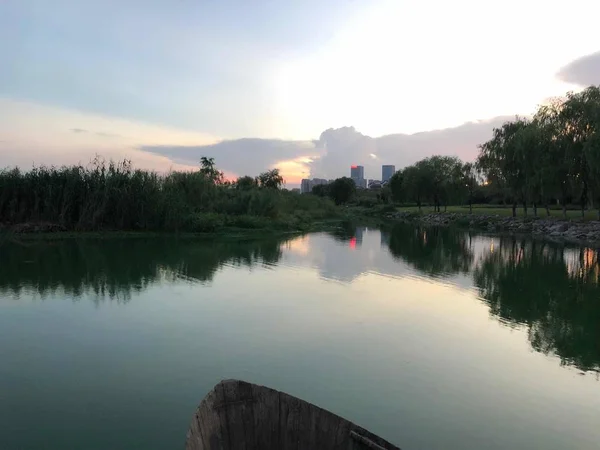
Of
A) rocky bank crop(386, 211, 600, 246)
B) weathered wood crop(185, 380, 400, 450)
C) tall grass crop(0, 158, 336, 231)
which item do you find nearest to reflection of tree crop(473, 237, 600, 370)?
weathered wood crop(185, 380, 400, 450)

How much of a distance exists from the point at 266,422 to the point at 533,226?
1475 inches

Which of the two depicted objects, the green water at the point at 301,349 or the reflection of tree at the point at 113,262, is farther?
the reflection of tree at the point at 113,262

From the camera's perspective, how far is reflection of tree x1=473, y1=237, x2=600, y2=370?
8469 millimetres

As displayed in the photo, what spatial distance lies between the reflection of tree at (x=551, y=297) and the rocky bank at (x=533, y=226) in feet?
28.6

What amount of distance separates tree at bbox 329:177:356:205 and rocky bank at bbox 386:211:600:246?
1452 inches

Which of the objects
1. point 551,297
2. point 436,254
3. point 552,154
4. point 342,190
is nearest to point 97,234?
point 436,254

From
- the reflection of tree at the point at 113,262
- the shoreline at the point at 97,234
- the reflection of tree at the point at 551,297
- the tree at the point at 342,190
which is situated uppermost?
the tree at the point at 342,190

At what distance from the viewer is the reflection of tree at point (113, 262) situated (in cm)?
1205

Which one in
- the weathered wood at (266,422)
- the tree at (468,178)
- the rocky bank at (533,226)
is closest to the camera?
the weathered wood at (266,422)

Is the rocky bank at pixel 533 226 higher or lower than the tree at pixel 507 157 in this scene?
lower

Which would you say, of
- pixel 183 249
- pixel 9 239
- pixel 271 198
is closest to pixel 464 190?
pixel 271 198

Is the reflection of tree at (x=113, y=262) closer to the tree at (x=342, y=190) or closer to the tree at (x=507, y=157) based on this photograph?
the tree at (x=507, y=157)


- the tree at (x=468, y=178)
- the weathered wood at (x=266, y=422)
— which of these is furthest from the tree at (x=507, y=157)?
the weathered wood at (x=266, y=422)

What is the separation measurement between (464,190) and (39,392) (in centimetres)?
5941
